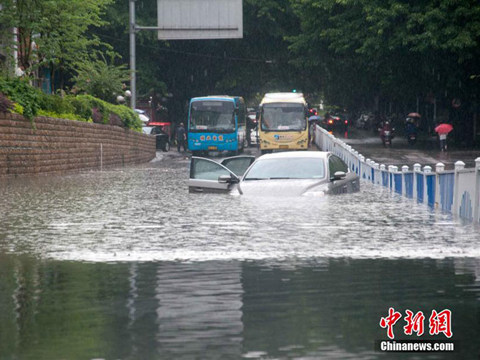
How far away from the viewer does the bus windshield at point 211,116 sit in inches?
2164

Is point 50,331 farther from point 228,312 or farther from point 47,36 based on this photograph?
point 47,36

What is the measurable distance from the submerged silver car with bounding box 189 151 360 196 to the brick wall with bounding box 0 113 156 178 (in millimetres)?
7967

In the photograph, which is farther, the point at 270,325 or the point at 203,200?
the point at 203,200

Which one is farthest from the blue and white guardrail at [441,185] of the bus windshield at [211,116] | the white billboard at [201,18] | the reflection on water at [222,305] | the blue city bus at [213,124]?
the bus windshield at [211,116]

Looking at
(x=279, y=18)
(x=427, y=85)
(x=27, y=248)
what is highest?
(x=279, y=18)

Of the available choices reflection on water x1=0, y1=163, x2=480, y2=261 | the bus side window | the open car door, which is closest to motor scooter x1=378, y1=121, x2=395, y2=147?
the bus side window

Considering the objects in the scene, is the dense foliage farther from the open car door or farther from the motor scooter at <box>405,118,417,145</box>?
the motor scooter at <box>405,118,417,145</box>

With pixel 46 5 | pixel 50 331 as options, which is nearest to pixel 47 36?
pixel 46 5

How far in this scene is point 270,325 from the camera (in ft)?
21.6

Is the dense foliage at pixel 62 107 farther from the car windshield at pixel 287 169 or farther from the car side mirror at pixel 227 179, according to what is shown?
the car windshield at pixel 287 169

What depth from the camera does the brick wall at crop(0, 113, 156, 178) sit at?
86.6ft

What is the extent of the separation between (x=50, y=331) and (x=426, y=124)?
71771 mm

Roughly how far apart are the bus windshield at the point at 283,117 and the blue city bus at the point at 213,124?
2141 mm

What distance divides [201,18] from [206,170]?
84.0 ft
